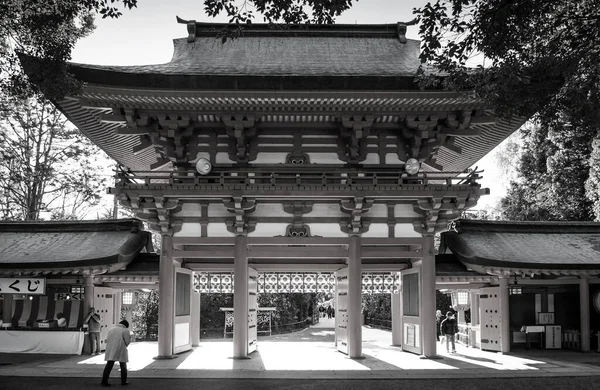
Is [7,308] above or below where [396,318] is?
above

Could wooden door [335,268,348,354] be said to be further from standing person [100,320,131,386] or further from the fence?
the fence

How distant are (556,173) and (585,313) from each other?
1426 cm

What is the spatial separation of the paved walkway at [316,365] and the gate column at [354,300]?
0.41 meters

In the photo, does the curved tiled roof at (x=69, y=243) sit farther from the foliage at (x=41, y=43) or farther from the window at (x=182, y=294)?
the foliage at (x=41, y=43)

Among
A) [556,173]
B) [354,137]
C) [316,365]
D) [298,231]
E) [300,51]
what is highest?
[300,51]

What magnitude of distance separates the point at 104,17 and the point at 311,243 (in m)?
7.81

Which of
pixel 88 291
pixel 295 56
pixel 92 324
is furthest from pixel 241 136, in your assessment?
pixel 92 324

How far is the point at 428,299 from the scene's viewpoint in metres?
15.8

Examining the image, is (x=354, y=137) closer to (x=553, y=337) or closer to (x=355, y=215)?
(x=355, y=215)

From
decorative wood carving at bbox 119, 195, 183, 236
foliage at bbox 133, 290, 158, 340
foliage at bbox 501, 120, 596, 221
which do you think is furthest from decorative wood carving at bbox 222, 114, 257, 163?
foliage at bbox 501, 120, 596, 221

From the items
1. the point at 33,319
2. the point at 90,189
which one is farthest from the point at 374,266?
the point at 90,189

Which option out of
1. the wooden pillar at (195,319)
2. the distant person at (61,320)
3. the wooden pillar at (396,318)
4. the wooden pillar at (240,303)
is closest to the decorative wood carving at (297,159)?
the wooden pillar at (240,303)

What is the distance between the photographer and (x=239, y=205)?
48.8 feet

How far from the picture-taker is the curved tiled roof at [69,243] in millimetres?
16703
